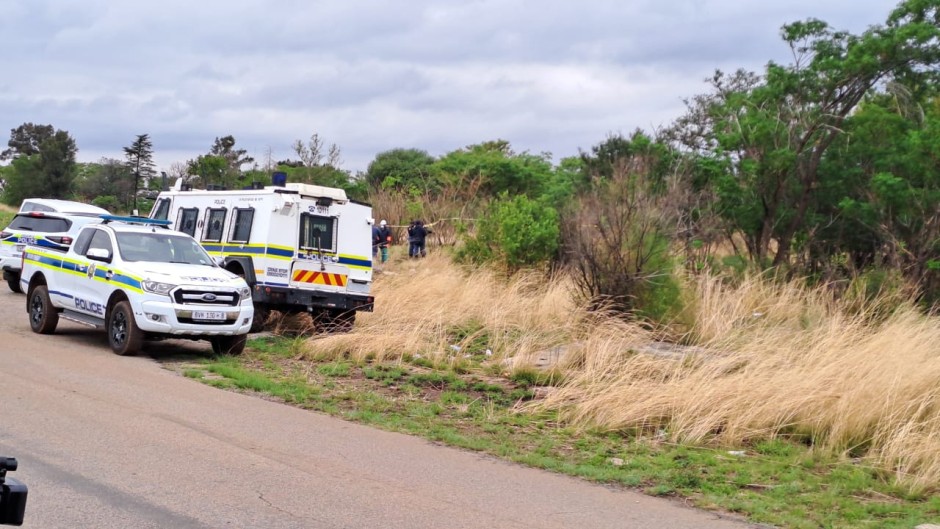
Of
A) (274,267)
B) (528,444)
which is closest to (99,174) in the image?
(274,267)

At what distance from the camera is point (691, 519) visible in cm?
674

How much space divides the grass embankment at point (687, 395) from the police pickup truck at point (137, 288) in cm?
66

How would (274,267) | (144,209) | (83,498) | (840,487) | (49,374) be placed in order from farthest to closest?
(144,209), (274,267), (49,374), (840,487), (83,498)

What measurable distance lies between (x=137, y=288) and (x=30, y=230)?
10.1 m

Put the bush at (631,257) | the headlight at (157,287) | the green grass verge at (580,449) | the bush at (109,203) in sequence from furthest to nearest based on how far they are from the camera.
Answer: the bush at (109,203), the bush at (631,257), the headlight at (157,287), the green grass verge at (580,449)

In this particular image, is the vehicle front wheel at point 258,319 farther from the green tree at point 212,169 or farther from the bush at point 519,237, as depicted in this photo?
the green tree at point 212,169

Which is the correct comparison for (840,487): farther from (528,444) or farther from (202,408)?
(202,408)

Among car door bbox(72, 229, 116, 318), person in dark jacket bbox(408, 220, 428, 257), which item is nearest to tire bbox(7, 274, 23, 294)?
car door bbox(72, 229, 116, 318)

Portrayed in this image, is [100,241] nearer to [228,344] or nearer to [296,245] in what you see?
[228,344]

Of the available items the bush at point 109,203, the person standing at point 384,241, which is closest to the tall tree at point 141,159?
the bush at point 109,203

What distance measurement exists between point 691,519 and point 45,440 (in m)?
5.20

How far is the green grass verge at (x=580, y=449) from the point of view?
7.17m

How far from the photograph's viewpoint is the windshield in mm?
14094

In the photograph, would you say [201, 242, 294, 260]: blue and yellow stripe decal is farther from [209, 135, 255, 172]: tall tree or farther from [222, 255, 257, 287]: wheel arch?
[209, 135, 255, 172]: tall tree
